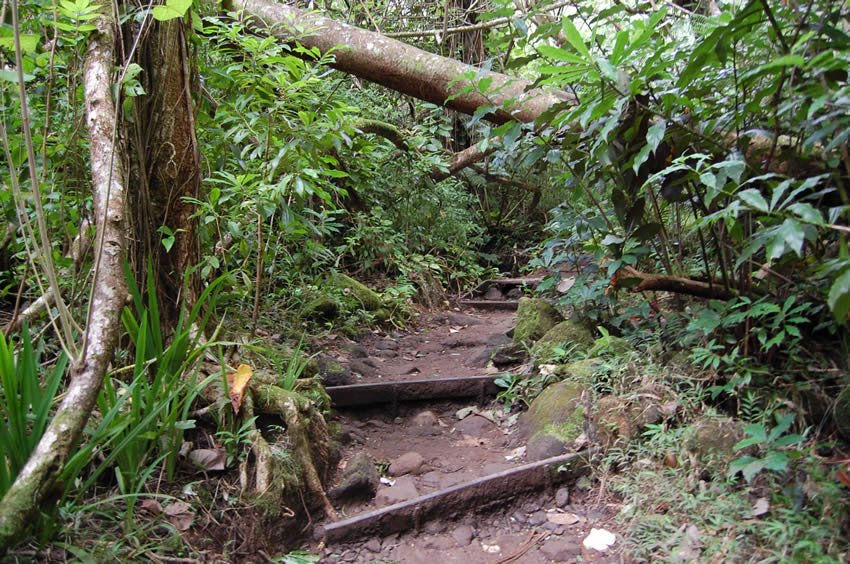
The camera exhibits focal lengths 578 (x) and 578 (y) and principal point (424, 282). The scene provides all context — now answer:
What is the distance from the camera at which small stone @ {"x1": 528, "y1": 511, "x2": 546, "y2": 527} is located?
266 centimetres

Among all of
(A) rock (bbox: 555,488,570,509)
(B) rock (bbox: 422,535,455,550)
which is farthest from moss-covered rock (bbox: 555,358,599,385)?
(B) rock (bbox: 422,535,455,550)

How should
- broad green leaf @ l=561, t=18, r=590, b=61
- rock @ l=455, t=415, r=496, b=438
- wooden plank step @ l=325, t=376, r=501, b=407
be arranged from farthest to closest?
wooden plank step @ l=325, t=376, r=501, b=407 < rock @ l=455, t=415, r=496, b=438 < broad green leaf @ l=561, t=18, r=590, b=61

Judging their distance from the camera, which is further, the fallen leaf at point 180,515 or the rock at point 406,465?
the rock at point 406,465

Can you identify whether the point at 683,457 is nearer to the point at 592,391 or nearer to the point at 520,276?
the point at 592,391

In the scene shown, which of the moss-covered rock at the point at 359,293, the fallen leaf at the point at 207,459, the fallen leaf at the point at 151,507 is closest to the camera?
the fallen leaf at the point at 151,507

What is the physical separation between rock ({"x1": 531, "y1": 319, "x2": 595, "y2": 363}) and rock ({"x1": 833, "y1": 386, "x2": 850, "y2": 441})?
1.45 meters

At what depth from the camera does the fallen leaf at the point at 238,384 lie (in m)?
2.49

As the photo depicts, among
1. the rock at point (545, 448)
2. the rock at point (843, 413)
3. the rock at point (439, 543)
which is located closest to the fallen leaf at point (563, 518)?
the rock at point (545, 448)

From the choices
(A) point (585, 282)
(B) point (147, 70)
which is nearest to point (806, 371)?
(A) point (585, 282)

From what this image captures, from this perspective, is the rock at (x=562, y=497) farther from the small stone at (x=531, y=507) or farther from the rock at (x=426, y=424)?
the rock at (x=426, y=424)

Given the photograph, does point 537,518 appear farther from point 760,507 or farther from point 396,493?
point 760,507

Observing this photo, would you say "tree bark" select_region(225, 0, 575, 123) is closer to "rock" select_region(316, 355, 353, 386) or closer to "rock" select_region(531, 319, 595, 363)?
"rock" select_region(531, 319, 595, 363)

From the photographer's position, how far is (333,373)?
388 centimetres

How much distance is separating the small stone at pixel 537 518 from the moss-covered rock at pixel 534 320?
1602mm
